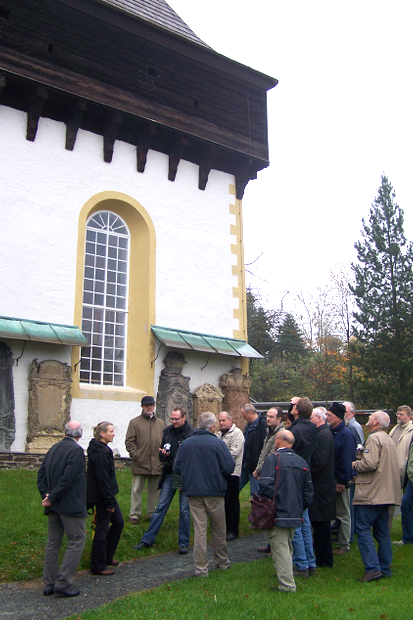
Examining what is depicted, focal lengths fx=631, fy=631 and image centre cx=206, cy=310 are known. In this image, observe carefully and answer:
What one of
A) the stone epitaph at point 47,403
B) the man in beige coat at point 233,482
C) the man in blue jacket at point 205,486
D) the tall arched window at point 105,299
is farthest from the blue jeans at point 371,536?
the tall arched window at point 105,299

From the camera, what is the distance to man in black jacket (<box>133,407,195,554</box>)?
7.68 metres

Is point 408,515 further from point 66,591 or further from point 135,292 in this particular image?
point 135,292

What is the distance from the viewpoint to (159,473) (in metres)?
8.79

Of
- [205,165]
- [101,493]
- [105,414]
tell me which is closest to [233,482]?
[101,493]

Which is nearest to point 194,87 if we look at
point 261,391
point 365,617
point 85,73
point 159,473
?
point 85,73

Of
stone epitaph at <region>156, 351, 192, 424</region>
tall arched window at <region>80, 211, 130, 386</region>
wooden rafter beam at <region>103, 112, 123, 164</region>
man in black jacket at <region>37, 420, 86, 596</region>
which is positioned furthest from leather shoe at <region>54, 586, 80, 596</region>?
wooden rafter beam at <region>103, 112, 123, 164</region>

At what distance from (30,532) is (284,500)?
138 inches

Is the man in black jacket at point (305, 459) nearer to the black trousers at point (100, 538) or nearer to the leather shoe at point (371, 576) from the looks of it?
the leather shoe at point (371, 576)

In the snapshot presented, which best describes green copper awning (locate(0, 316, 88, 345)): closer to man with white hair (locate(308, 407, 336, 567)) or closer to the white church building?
the white church building

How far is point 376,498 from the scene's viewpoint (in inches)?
255

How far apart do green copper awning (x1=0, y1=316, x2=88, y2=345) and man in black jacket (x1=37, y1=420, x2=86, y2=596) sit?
557 centimetres

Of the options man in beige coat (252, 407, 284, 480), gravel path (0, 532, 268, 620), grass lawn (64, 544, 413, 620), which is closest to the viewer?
grass lawn (64, 544, 413, 620)

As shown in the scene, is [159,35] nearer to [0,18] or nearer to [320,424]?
[0,18]

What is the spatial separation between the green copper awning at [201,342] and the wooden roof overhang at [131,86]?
3902mm
